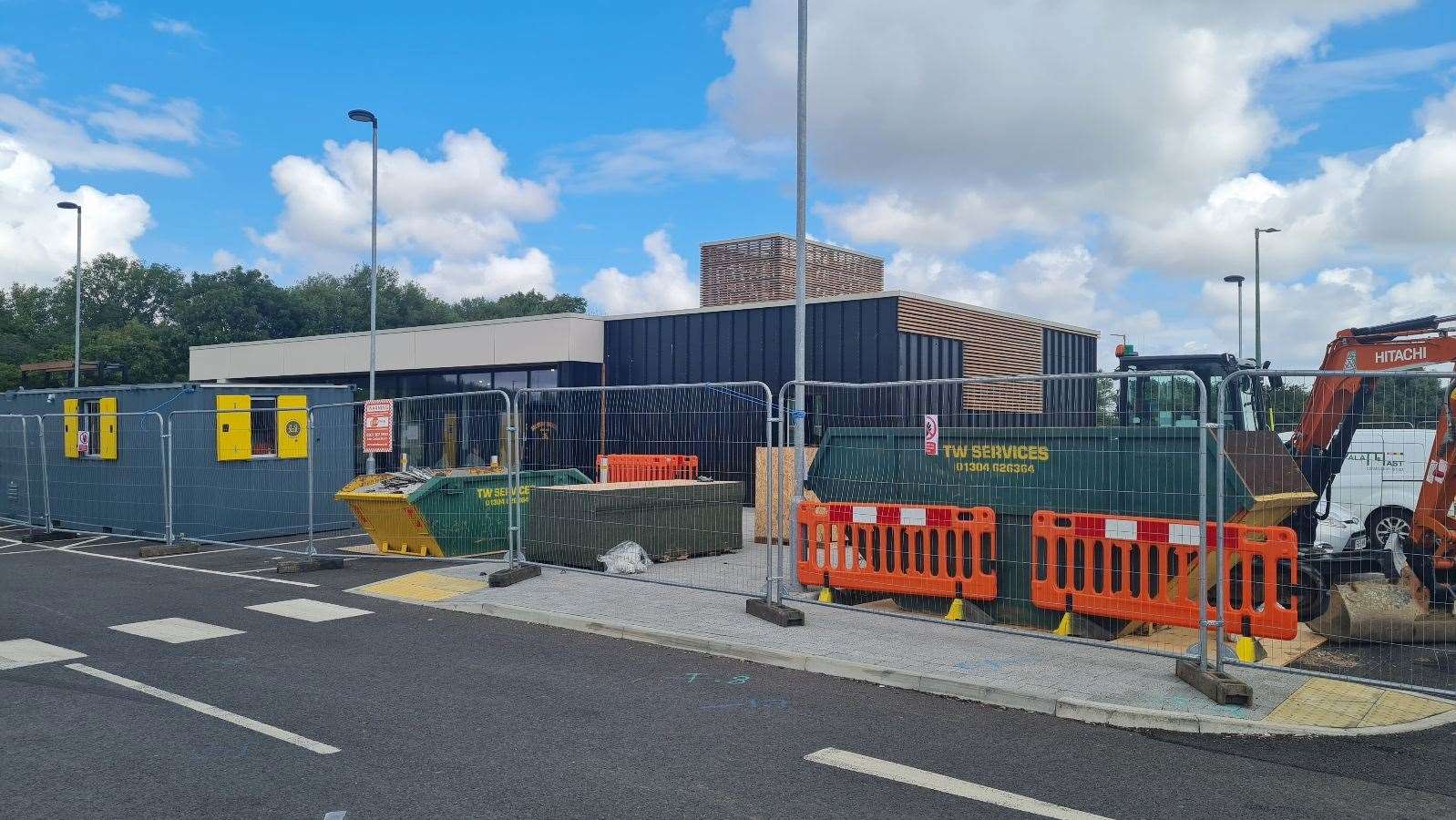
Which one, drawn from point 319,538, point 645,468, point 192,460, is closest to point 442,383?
point 319,538

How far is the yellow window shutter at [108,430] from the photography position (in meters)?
17.7

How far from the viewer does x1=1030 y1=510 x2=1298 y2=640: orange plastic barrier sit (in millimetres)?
7402

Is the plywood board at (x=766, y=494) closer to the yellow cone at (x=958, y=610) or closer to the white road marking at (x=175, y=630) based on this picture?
the yellow cone at (x=958, y=610)

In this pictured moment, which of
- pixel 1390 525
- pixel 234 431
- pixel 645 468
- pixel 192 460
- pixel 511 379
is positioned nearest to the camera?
pixel 1390 525

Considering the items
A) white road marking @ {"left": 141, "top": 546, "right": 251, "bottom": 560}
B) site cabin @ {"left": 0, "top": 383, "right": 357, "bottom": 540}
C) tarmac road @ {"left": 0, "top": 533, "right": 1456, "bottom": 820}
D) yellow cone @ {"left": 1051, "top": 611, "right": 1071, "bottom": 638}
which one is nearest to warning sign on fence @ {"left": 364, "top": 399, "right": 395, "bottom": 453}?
white road marking @ {"left": 141, "top": 546, "right": 251, "bottom": 560}

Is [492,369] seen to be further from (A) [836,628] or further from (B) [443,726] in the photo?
(B) [443,726]

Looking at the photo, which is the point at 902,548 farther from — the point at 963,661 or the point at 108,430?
the point at 108,430

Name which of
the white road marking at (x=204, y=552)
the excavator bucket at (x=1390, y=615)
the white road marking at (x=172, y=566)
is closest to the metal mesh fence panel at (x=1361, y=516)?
the excavator bucket at (x=1390, y=615)

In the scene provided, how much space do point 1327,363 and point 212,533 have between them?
16.3 metres

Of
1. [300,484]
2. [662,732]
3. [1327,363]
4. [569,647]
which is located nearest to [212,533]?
[300,484]

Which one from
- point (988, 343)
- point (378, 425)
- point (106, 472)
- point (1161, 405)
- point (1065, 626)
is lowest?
point (1065, 626)

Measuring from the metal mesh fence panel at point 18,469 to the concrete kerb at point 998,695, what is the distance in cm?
1564

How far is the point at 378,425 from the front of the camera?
1291cm

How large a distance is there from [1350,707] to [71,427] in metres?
20.5
